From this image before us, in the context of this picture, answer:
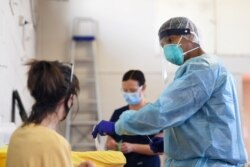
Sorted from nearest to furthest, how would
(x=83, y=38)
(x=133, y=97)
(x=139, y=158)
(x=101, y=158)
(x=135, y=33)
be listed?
(x=101, y=158), (x=139, y=158), (x=133, y=97), (x=83, y=38), (x=135, y=33)

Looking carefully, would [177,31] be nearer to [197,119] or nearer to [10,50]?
[197,119]

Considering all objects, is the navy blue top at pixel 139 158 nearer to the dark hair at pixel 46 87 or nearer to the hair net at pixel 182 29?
the hair net at pixel 182 29

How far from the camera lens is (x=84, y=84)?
480 cm

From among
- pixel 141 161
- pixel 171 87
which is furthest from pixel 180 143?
pixel 141 161

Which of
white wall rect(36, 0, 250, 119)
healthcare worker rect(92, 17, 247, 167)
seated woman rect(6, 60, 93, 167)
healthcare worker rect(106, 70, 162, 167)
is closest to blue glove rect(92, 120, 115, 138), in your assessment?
healthcare worker rect(92, 17, 247, 167)

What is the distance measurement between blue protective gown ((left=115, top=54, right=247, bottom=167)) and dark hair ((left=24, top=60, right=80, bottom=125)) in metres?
0.44

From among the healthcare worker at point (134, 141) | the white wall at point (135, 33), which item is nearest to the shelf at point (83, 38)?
the white wall at point (135, 33)

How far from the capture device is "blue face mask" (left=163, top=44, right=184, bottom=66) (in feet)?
5.77

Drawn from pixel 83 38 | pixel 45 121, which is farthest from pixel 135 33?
pixel 45 121

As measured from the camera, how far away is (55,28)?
4.84 m

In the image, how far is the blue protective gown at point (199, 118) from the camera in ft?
5.16

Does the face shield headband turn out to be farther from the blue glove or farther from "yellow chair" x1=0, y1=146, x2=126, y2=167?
"yellow chair" x1=0, y1=146, x2=126, y2=167

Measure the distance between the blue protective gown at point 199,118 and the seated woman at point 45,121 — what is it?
40 centimetres

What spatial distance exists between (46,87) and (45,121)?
0.37ft
